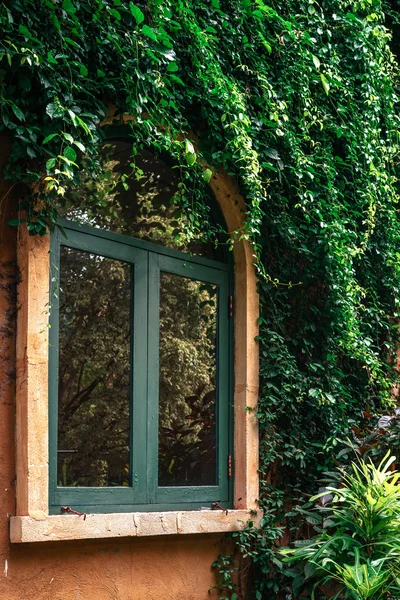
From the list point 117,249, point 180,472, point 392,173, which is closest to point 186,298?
point 117,249

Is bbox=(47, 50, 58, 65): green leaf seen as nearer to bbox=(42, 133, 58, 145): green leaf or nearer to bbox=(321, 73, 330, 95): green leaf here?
bbox=(42, 133, 58, 145): green leaf

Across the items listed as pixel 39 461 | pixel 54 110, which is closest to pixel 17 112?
pixel 54 110

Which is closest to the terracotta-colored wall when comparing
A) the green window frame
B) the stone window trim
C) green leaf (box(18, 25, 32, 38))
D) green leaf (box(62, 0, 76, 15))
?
the stone window trim

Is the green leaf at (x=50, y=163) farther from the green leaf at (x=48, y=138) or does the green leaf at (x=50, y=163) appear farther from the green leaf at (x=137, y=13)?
the green leaf at (x=137, y=13)

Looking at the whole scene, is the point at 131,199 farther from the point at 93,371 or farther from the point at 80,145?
the point at 93,371

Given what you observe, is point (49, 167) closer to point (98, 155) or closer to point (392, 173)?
point (98, 155)

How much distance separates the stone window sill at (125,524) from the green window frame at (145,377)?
150 mm

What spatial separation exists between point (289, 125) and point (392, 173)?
5.28ft

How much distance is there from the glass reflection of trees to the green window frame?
1.9 inches

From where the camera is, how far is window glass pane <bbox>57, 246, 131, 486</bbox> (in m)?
4.85

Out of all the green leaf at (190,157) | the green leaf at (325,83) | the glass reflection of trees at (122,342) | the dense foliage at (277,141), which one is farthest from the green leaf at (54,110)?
the green leaf at (325,83)

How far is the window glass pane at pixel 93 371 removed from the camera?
4.85 metres

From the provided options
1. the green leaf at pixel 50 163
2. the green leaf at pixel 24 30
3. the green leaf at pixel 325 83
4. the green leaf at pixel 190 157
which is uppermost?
the green leaf at pixel 325 83

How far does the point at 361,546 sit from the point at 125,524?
50.7 inches
